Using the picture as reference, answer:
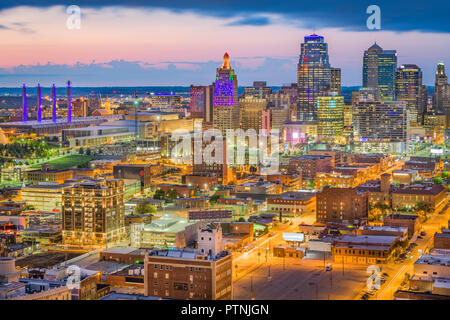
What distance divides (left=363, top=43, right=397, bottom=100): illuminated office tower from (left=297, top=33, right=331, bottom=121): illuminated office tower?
5.71 metres

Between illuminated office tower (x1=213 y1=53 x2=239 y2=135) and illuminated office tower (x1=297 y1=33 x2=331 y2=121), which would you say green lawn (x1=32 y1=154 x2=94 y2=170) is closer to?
illuminated office tower (x1=213 y1=53 x2=239 y2=135)

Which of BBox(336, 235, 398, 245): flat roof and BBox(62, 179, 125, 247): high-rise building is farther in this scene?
BBox(62, 179, 125, 247): high-rise building

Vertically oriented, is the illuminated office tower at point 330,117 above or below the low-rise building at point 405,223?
above

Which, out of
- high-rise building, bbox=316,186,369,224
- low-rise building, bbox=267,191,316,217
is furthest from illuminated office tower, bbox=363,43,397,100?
high-rise building, bbox=316,186,369,224

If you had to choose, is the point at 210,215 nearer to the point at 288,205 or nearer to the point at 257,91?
the point at 288,205

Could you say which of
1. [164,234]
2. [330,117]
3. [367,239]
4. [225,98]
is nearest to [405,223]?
[367,239]

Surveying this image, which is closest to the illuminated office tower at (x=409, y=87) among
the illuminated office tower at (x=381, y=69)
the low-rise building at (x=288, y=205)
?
the illuminated office tower at (x=381, y=69)

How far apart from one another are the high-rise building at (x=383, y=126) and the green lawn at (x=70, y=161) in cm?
1647

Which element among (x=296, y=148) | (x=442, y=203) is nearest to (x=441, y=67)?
(x=296, y=148)

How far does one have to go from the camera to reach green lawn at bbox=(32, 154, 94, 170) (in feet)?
99.3

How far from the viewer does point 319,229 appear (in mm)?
17594

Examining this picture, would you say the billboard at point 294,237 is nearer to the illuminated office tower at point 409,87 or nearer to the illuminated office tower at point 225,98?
the illuminated office tower at point 225,98

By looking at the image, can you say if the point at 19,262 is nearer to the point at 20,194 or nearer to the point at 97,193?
the point at 97,193

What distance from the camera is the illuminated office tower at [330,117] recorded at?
152 ft
